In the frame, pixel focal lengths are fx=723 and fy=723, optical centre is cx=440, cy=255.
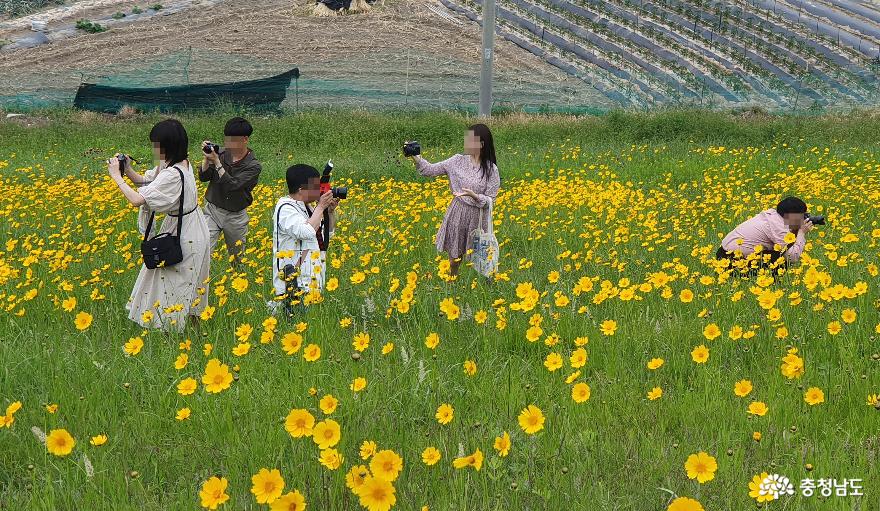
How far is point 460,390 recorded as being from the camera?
291 centimetres

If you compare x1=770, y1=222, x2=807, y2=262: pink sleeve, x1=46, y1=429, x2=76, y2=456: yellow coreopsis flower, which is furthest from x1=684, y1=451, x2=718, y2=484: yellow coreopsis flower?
x1=770, y1=222, x2=807, y2=262: pink sleeve

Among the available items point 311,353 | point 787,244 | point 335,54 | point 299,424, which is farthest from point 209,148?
point 335,54

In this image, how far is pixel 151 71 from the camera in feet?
66.6

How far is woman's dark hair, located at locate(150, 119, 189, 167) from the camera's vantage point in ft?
13.3

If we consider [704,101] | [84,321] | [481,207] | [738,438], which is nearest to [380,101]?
[704,101]

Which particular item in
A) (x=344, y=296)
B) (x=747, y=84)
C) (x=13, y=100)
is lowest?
(x=13, y=100)

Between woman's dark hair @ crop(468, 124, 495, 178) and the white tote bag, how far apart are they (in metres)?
0.27

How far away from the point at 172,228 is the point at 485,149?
2321 millimetres

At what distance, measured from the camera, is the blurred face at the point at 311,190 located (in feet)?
14.1

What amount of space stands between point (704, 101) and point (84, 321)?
57.7 ft

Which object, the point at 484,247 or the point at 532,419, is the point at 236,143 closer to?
the point at 484,247

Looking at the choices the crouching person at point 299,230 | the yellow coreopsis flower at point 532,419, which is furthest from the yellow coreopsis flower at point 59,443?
the crouching person at point 299,230

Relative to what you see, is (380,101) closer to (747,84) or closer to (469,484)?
(747,84)

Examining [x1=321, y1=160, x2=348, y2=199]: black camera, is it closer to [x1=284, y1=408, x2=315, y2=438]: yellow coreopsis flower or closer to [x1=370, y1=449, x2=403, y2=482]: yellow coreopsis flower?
[x1=284, y1=408, x2=315, y2=438]: yellow coreopsis flower
